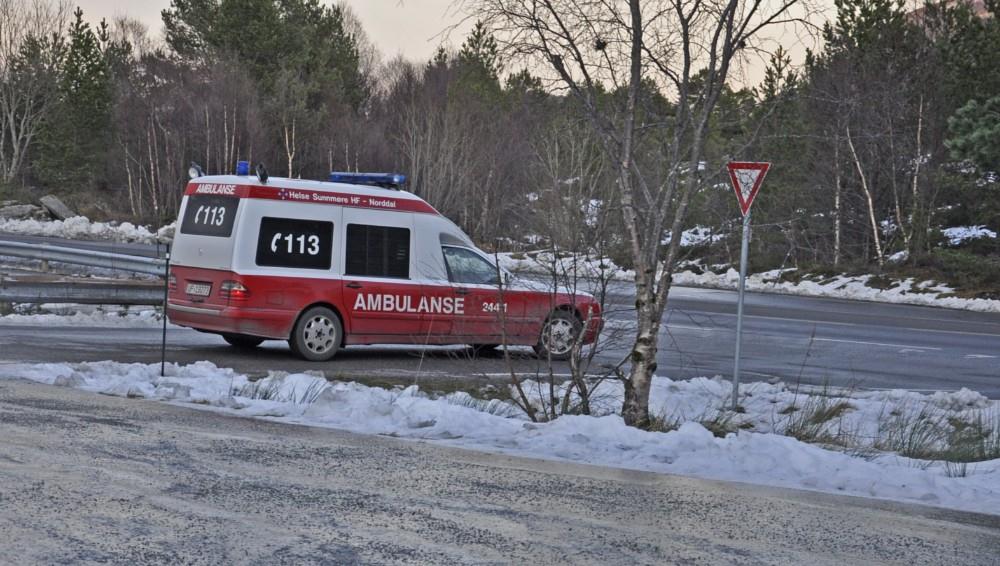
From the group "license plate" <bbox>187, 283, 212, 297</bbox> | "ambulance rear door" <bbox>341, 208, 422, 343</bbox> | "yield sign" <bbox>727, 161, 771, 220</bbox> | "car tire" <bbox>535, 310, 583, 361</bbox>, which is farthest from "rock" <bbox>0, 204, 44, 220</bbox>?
"yield sign" <bbox>727, 161, 771, 220</bbox>

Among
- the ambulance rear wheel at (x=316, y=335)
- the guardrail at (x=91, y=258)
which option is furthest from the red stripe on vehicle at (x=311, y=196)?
the guardrail at (x=91, y=258)

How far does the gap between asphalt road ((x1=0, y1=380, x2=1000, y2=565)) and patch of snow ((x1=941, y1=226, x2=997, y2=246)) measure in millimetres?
34568

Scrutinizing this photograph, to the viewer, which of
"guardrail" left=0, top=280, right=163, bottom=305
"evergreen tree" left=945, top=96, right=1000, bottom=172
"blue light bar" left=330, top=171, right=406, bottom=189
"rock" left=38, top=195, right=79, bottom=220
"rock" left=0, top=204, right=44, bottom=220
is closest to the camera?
Answer: "blue light bar" left=330, top=171, right=406, bottom=189

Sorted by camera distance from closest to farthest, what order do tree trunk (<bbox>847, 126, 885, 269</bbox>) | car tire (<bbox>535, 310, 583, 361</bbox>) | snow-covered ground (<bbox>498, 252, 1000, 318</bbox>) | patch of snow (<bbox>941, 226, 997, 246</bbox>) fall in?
car tire (<bbox>535, 310, 583, 361</bbox>)
snow-covered ground (<bbox>498, 252, 1000, 318</bbox>)
patch of snow (<bbox>941, 226, 997, 246</bbox>)
tree trunk (<bbox>847, 126, 885, 269</bbox>)

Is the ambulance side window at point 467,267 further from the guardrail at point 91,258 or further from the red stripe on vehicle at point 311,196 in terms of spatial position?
the guardrail at point 91,258

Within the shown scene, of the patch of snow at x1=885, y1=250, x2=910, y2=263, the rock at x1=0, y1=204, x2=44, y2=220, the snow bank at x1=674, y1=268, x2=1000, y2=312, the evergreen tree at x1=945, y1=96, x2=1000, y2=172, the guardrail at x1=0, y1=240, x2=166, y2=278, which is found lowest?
the guardrail at x1=0, y1=240, x2=166, y2=278

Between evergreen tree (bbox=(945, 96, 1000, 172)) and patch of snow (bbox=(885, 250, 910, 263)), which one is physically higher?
evergreen tree (bbox=(945, 96, 1000, 172))

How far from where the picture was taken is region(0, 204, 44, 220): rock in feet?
183

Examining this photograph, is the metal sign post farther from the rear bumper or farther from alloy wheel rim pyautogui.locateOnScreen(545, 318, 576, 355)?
the rear bumper

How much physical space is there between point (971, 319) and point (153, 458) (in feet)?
78.1

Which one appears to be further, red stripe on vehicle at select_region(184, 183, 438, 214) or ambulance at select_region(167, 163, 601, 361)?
red stripe on vehicle at select_region(184, 183, 438, 214)

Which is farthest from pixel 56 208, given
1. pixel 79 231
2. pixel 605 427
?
pixel 605 427

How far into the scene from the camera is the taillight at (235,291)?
14328mm

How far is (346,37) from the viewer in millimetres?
84062
